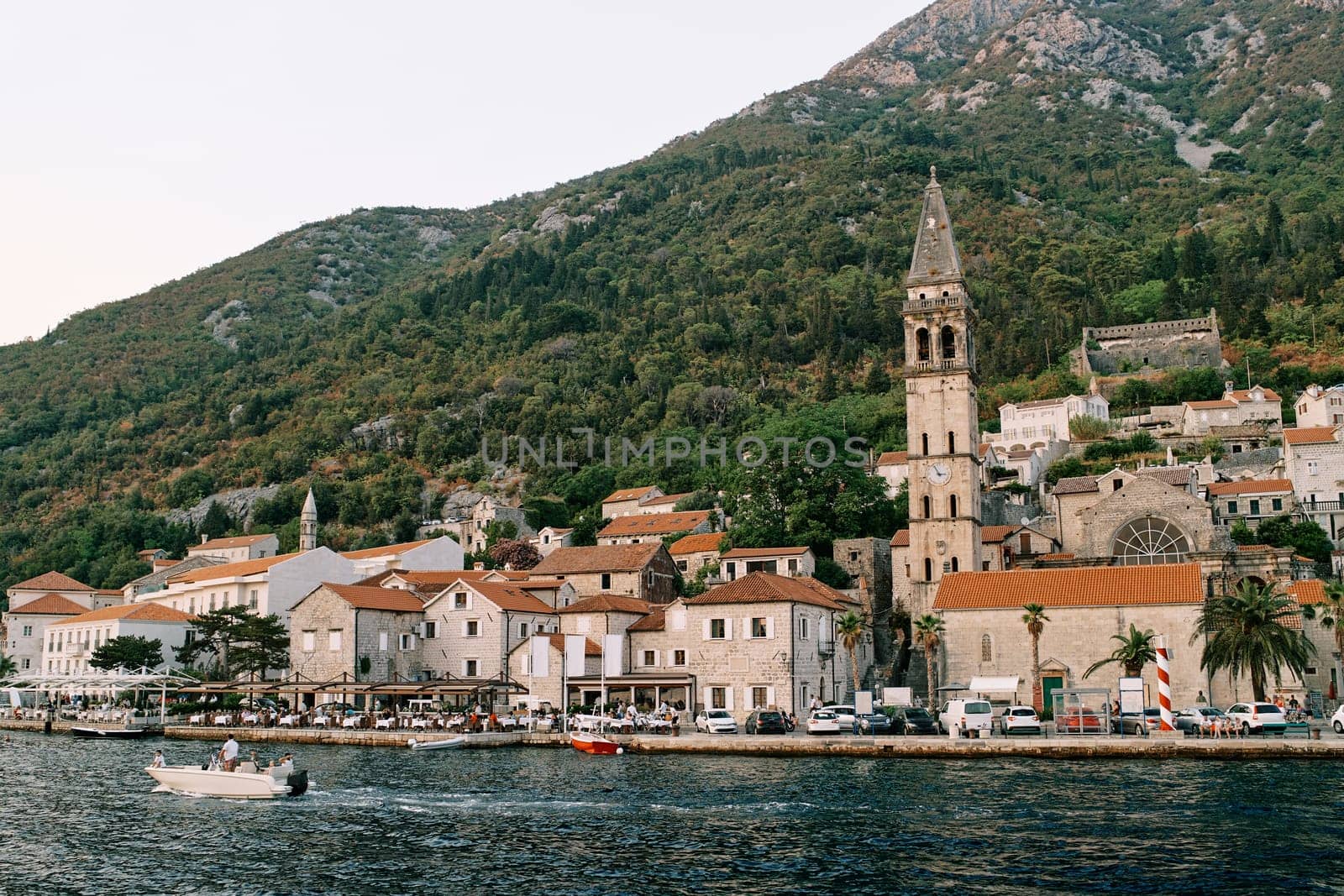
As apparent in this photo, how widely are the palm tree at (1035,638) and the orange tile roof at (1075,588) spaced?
4.08 ft

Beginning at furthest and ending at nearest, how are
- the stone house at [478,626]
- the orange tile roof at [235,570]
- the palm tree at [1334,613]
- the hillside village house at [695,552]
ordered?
1. the hillside village house at [695,552]
2. the orange tile roof at [235,570]
3. the stone house at [478,626]
4. the palm tree at [1334,613]

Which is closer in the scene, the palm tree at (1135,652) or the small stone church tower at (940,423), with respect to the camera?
the palm tree at (1135,652)

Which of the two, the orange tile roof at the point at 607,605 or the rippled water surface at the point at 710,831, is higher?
the orange tile roof at the point at 607,605

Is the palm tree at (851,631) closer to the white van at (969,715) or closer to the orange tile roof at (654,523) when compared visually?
the white van at (969,715)

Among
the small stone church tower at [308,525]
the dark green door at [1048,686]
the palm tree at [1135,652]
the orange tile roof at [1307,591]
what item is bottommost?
the dark green door at [1048,686]

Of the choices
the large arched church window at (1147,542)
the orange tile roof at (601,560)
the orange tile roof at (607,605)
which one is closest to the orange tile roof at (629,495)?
the orange tile roof at (601,560)

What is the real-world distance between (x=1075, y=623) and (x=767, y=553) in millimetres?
21725

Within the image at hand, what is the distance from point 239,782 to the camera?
128 ft

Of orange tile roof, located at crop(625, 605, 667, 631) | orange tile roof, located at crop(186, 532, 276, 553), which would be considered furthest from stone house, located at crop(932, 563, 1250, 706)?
orange tile roof, located at crop(186, 532, 276, 553)

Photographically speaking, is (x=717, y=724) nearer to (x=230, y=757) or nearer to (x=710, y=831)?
(x=230, y=757)

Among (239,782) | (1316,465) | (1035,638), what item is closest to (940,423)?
(1035,638)

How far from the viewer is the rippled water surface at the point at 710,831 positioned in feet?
84.0

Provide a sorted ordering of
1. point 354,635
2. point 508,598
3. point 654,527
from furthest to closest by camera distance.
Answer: point 654,527 → point 508,598 → point 354,635

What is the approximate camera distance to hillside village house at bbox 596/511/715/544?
4131 inches
